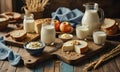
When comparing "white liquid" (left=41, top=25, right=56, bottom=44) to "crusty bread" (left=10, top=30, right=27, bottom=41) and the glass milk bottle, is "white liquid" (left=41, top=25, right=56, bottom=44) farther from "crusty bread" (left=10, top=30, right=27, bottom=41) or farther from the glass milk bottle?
the glass milk bottle

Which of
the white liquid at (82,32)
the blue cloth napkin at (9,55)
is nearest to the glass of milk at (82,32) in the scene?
the white liquid at (82,32)

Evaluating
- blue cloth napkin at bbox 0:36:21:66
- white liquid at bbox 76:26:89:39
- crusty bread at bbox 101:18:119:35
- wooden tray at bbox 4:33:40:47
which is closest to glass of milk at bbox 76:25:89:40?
white liquid at bbox 76:26:89:39

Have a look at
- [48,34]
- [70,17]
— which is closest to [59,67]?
[48,34]

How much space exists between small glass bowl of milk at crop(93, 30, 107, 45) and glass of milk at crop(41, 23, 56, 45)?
23 cm

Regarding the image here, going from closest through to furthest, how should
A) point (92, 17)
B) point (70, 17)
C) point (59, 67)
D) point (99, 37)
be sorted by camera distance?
1. point (59, 67)
2. point (99, 37)
3. point (92, 17)
4. point (70, 17)

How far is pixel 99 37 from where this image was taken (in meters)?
Answer: 1.43

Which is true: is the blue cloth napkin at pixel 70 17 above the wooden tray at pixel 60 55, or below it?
above

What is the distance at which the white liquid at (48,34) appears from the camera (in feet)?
4.72

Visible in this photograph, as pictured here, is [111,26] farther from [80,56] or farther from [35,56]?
[35,56]

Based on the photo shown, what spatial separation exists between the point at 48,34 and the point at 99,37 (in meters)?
0.28

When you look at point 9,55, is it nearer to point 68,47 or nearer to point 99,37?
point 68,47

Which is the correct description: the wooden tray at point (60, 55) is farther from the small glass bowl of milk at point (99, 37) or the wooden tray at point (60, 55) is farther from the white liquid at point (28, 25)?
the white liquid at point (28, 25)

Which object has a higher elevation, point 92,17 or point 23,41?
point 92,17

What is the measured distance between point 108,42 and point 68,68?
1.16 feet
